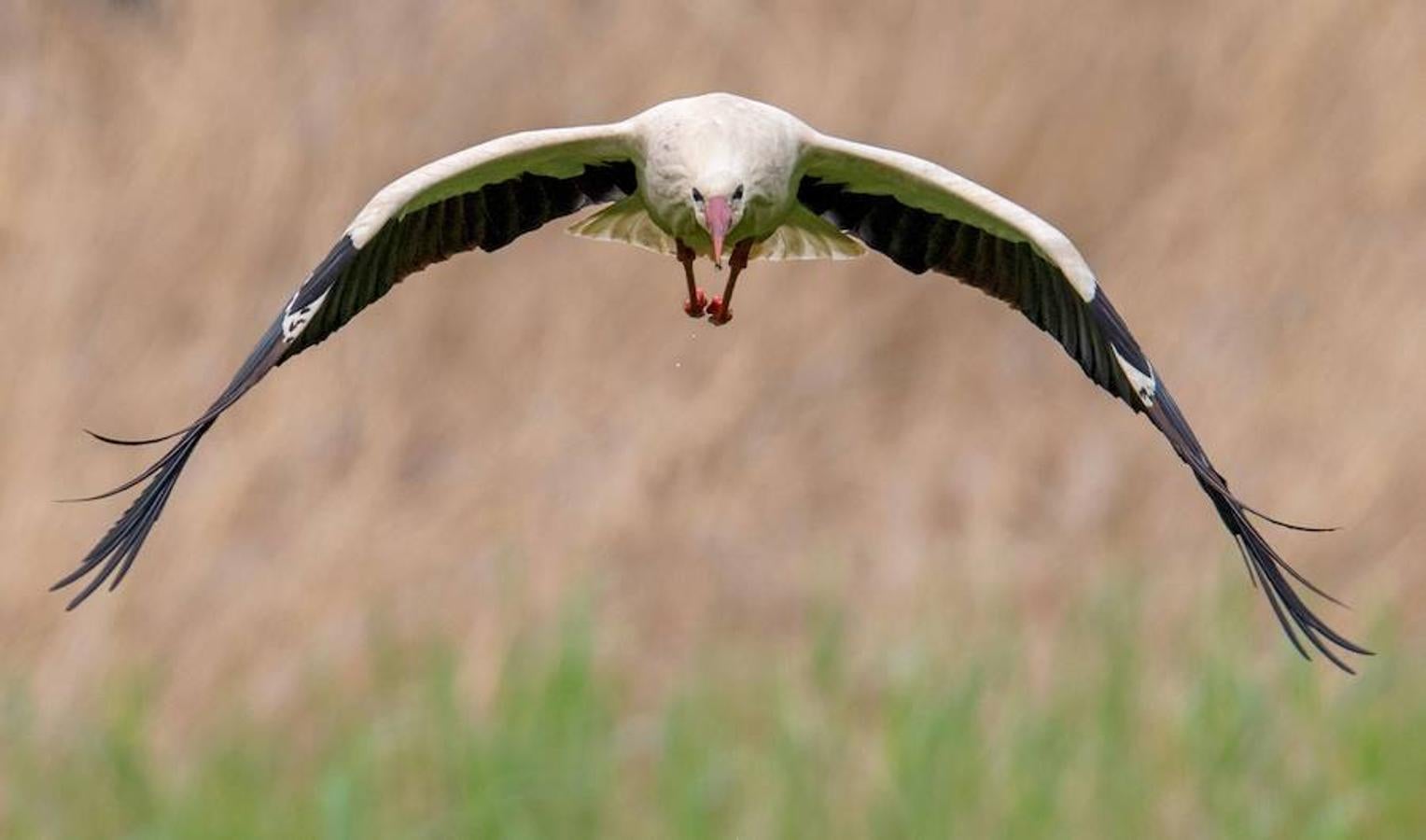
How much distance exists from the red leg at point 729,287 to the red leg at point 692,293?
0.02 m

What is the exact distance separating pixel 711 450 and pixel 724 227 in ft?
16.1

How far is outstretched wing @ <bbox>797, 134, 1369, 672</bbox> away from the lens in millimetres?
6703

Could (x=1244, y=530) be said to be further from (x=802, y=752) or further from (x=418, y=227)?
(x=802, y=752)

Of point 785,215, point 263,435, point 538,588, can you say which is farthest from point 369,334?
point 785,215

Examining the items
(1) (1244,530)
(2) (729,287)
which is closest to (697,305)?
(2) (729,287)

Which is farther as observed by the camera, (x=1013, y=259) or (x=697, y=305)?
(x=1013, y=259)

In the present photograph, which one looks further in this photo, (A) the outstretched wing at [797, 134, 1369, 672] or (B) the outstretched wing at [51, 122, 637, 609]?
(A) the outstretched wing at [797, 134, 1369, 672]

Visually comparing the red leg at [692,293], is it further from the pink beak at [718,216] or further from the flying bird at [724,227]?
the pink beak at [718,216]

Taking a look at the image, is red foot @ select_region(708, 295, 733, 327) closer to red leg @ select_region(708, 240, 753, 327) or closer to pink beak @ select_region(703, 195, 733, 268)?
red leg @ select_region(708, 240, 753, 327)

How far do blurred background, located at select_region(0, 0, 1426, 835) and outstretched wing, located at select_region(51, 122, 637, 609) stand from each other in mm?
2246

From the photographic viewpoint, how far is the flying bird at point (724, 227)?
6.67m

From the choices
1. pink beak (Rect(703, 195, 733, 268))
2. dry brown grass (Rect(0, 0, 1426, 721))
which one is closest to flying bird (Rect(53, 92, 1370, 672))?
pink beak (Rect(703, 195, 733, 268))

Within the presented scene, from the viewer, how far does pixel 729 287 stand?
6816 mm

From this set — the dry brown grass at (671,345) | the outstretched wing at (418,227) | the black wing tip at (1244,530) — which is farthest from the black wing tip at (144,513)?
the dry brown grass at (671,345)
